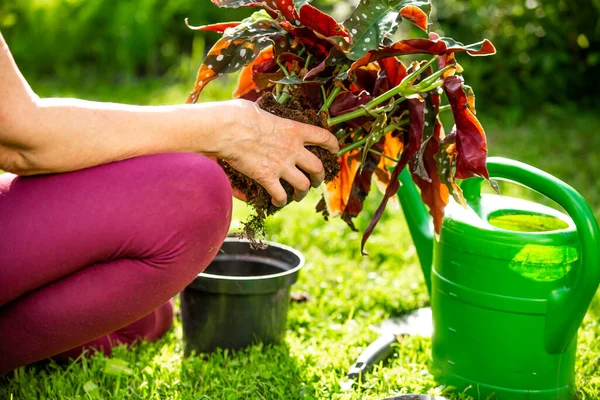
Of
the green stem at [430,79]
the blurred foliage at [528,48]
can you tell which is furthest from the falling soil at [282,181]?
the blurred foliage at [528,48]

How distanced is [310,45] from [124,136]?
539mm

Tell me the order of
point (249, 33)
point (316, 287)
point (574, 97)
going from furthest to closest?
point (574, 97)
point (316, 287)
point (249, 33)

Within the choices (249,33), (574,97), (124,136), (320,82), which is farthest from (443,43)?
(574,97)

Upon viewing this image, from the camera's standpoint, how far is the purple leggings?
141cm

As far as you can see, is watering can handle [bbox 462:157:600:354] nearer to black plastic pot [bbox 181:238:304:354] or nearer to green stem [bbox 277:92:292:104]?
green stem [bbox 277:92:292:104]

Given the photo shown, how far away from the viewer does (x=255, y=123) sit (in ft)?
5.17

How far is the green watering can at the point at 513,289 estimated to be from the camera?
1803 mm

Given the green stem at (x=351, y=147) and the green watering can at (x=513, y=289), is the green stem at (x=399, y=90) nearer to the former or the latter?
the green stem at (x=351, y=147)

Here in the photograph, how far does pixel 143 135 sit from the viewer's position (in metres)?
1.47

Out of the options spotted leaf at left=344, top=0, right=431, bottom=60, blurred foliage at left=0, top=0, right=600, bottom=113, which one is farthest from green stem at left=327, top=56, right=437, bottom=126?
blurred foliage at left=0, top=0, right=600, bottom=113

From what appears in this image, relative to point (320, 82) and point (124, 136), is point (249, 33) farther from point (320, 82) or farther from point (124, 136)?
point (124, 136)

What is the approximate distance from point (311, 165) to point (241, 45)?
0.36m

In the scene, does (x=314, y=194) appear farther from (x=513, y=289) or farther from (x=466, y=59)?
(x=466, y=59)

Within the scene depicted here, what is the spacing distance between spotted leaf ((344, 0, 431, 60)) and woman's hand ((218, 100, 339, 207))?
0.71 ft
